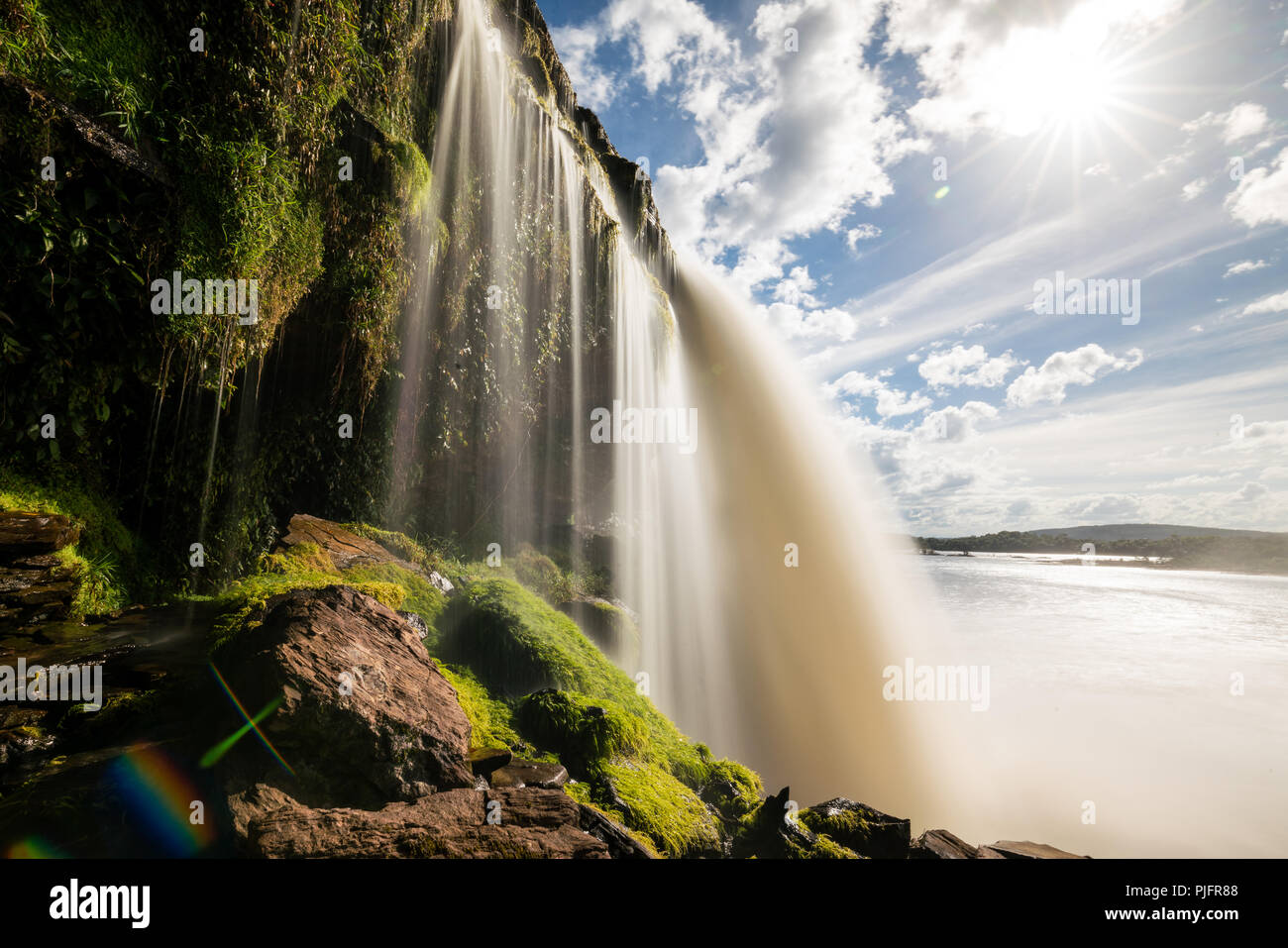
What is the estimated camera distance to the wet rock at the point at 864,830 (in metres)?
4.85

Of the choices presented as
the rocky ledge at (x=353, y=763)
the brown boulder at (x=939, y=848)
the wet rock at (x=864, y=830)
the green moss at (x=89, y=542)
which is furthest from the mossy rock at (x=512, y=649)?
the brown boulder at (x=939, y=848)

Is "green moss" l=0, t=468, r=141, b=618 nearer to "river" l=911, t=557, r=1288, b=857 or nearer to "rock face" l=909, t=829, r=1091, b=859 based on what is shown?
"rock face" l=909, t=829, r=1091, b=859

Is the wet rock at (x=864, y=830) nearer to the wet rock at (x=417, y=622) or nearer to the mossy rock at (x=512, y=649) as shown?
the mossy rock at (x=512, y=649)

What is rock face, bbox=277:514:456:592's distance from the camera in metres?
7.65

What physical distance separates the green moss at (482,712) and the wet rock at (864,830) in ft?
10.7

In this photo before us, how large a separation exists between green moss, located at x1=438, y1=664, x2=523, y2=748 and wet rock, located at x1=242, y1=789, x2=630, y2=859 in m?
1.28

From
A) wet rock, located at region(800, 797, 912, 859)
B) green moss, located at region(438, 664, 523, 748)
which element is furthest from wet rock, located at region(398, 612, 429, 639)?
wet rock, located at region(800, 797, 912, 859)

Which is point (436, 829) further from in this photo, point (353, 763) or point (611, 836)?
point (611, 836)

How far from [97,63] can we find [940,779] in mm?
20227

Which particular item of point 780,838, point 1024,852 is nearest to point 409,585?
point 780,838

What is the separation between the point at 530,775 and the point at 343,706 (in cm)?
174

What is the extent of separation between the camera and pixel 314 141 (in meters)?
5.88

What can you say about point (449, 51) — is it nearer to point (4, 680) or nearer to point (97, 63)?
point (97, 63)
